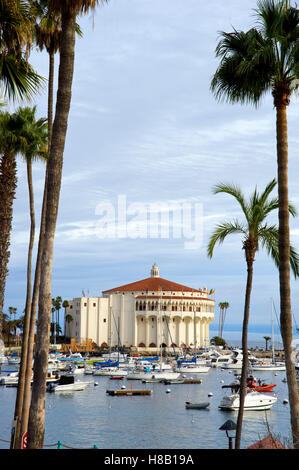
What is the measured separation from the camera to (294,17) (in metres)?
14.4

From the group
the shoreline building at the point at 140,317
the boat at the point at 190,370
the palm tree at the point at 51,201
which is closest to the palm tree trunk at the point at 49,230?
the palm tree at the point at 51,201

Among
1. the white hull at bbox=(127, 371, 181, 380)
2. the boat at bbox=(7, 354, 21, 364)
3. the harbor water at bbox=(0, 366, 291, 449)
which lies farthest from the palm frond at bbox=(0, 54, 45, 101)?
the boat at bbox=(7, 354, 21, 364)

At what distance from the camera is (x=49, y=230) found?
1200 centimetres

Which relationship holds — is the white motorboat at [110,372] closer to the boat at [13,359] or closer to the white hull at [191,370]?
the white hull at [191,370]

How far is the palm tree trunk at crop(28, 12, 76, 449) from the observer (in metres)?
11.2

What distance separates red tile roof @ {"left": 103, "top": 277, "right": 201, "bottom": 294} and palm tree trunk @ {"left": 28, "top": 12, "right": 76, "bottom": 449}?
469ft

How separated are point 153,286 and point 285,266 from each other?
485 feet

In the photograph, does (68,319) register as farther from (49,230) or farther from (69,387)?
(49,230)

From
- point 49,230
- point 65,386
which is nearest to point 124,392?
point 65,386

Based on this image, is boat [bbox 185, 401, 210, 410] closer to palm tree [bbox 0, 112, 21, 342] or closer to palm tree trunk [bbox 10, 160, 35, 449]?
palm tree trunk [bbox 10, 160, 35, 449]

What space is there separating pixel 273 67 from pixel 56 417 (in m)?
48.3

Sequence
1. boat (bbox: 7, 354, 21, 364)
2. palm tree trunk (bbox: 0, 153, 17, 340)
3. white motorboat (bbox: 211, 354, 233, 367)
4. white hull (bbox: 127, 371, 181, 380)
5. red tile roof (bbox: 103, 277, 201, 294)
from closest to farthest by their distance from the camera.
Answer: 1. palm tree trunk (bbox: 0, 153, 17, 340)
2. white hull (bbox: 127, 371, 181, 380)
3. boat (bbox: 7, 354, 21, 364)
4. white motorboat (bbox: 211, 354, 233, 367)
5. red tile roof (bbox: 103, 277, 201, 294)

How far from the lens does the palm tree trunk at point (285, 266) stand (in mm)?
13055

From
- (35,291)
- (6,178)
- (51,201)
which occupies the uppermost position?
(6,178)
